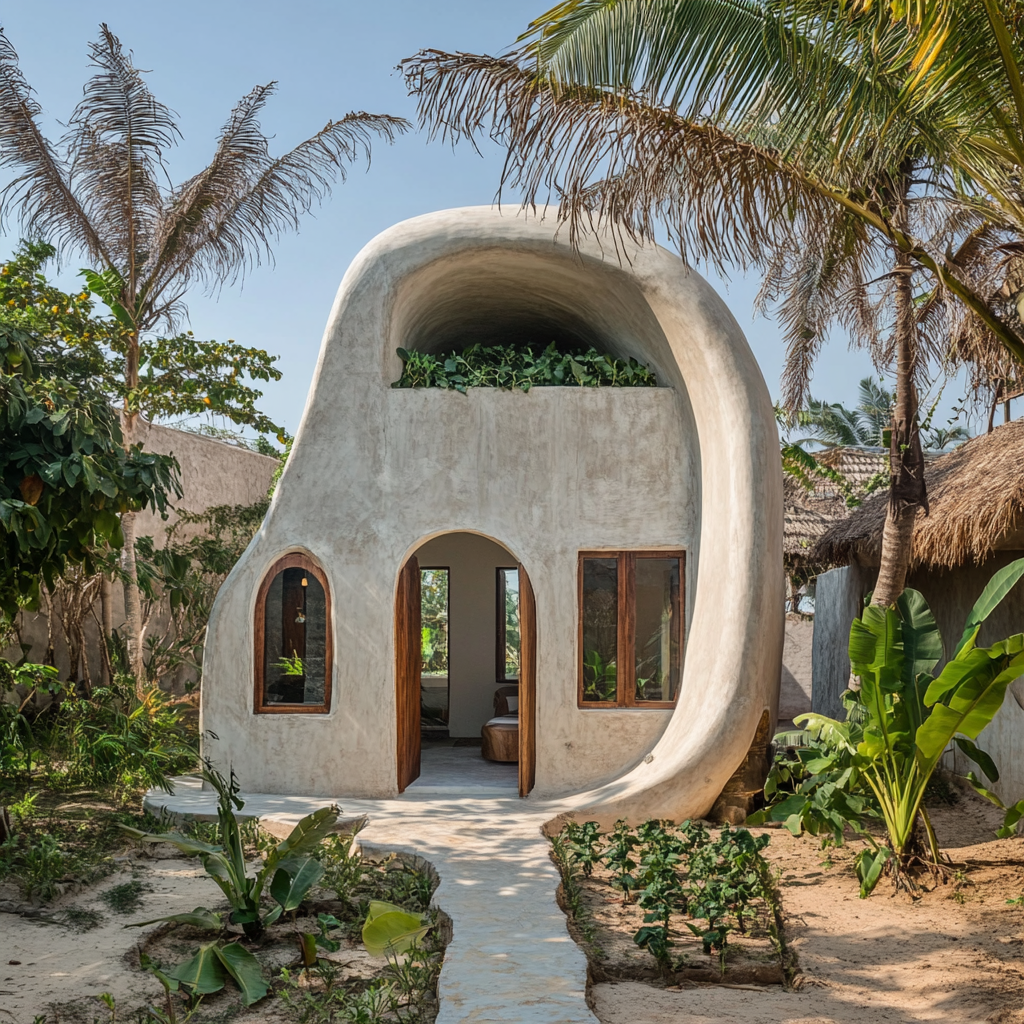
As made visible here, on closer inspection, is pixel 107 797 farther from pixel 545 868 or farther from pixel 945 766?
pixel 945 766

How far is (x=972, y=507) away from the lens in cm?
740

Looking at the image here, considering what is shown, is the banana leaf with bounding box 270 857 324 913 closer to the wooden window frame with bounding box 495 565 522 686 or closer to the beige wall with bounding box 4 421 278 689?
the beige wall with bounding box 4 421 278 689

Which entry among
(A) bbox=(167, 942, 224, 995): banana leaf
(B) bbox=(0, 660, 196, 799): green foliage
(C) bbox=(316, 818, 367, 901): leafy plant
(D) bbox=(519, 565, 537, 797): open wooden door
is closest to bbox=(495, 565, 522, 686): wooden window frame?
(B) bbox=(0, 660, 196, 799): green foliage

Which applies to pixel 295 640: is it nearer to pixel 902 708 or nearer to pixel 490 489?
pixel 490 489

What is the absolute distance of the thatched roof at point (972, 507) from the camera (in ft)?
23.3

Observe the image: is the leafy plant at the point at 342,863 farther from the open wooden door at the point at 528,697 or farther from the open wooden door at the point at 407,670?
the open wooden door at the point at 528,697

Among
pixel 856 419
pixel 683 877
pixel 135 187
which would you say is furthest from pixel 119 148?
pixel 856 419

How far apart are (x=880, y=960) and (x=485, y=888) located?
87.8 inches

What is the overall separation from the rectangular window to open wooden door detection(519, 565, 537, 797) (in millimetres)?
4048

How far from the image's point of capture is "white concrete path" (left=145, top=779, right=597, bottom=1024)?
4168 millimetres

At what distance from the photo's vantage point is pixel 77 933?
215 inches

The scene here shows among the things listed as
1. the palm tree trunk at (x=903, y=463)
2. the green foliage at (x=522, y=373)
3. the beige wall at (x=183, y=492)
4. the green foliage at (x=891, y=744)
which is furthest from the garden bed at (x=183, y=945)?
the beige wall at (x=183, y=492)

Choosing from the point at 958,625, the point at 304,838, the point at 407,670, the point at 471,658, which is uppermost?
the point at 958,625

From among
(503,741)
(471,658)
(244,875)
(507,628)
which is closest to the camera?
(244,875)
